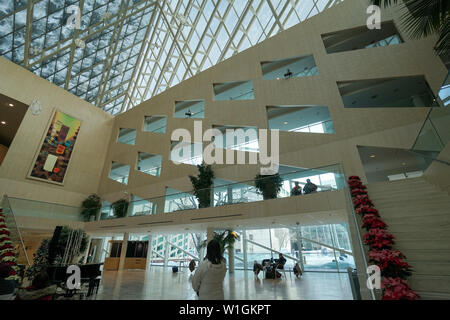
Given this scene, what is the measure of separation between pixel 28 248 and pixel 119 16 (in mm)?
18124

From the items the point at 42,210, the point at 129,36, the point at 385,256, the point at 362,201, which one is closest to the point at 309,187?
the point at 362,201

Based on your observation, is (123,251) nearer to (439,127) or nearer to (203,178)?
(203,178)

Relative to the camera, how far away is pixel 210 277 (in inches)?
98.5

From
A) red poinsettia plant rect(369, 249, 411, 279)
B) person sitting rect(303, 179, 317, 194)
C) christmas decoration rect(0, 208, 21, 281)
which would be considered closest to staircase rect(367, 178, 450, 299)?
red poinsettia plant rect(369, 249, 411, 279)

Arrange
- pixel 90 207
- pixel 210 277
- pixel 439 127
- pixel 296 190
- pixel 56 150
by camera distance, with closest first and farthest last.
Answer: pixel 210 277 → pixel 439 127 → pixel 296 190 → pixel 56 150 → pixel 90 207

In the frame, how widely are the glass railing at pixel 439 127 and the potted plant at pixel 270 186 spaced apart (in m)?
4.31

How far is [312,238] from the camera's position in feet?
41.3

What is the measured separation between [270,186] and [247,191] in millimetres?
1009

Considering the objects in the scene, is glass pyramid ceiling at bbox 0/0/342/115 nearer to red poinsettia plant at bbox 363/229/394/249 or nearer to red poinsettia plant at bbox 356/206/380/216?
red poinsettia plant at bbox 356/206/380/216

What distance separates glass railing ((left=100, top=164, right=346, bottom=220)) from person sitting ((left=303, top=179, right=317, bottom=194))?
5 cm

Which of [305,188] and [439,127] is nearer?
[439,127]

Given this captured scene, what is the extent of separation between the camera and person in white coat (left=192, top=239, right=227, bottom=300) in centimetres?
247
